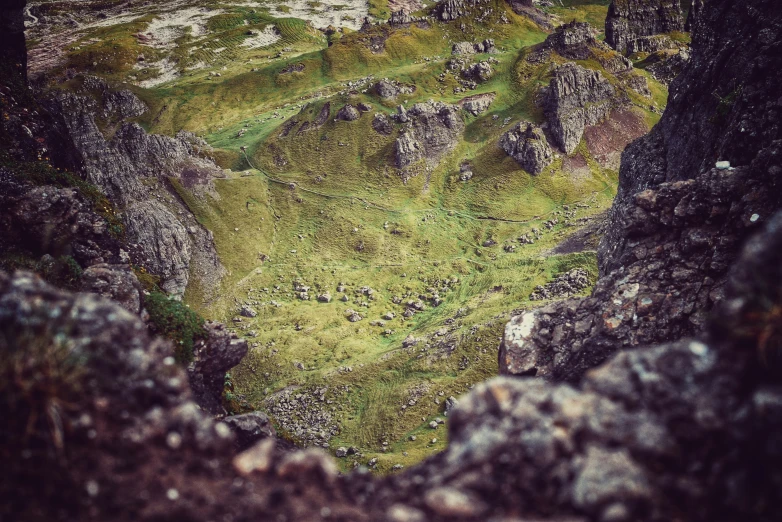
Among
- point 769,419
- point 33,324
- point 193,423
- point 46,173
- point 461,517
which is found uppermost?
point 33,324

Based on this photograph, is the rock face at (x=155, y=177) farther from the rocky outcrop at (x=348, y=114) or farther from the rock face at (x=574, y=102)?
the rock face at (x=574, y=102)

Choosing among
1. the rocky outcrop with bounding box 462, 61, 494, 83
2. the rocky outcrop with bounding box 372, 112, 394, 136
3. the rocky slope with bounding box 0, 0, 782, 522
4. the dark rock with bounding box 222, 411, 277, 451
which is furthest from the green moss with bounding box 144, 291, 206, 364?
the rocky outcrop with bounding box 462, 61, 494, 83

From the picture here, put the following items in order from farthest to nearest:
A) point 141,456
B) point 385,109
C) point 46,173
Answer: point 385,109
point 46,173
point 141,456

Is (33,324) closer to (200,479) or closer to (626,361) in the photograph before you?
(200,479)

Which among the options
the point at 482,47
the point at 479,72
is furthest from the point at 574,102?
the point at 482,47

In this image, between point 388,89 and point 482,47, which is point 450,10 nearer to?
point 482,47

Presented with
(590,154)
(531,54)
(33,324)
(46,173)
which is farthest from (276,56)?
(33,324)

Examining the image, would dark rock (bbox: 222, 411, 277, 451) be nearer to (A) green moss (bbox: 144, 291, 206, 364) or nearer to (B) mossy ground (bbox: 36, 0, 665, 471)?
(A) green moss (bbox: 144, 291, 206, 364)

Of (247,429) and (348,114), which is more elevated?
(247,429)
